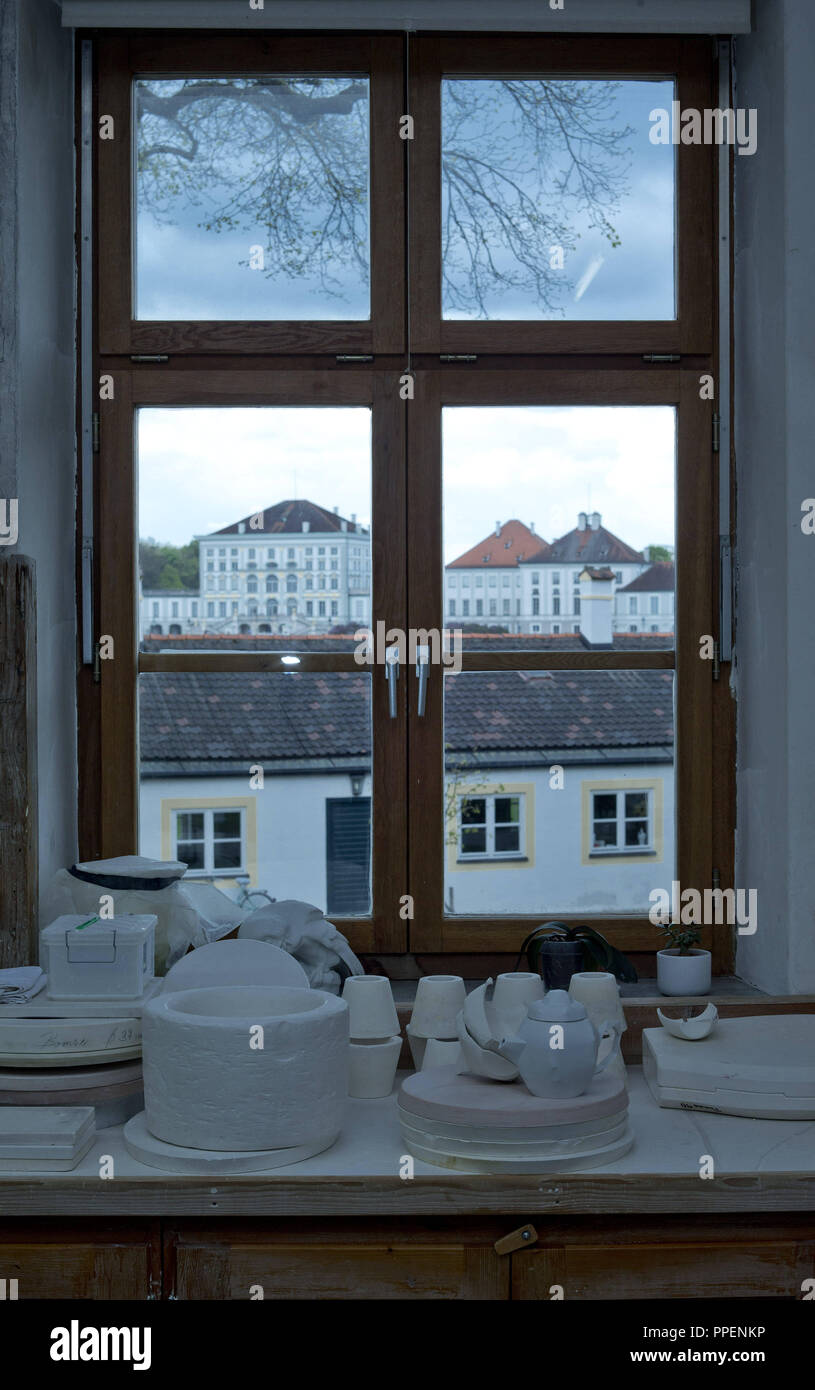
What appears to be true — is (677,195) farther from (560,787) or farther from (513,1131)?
(513,1131)

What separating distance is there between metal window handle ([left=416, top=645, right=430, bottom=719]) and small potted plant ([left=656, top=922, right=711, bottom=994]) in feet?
2.21

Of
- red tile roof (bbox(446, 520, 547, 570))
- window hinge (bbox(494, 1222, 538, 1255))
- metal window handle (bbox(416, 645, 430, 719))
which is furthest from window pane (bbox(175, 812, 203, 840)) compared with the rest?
window hinge (bbox(494, 1222, 538, 1255))

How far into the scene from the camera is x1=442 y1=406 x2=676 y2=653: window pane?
8.23 ft

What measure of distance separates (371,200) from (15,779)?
1375mm

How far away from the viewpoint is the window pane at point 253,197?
250 centimetres

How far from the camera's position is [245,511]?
252 centimetres

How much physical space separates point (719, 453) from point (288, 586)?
0.94 m

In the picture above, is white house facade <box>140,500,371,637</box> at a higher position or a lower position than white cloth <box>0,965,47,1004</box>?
higher

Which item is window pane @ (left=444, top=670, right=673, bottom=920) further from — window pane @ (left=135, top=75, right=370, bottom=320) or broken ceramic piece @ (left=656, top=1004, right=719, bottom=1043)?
window pane @ (left=135, top=75, right=370, bottom=320)

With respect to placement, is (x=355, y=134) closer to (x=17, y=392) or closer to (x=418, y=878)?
(x=17, y=392)

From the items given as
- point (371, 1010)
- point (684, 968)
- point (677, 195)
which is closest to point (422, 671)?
point (684, 968)

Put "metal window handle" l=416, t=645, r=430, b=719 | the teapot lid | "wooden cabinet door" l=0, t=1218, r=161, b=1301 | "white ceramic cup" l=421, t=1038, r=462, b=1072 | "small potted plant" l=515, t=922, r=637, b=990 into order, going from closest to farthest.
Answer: "wooden cabinet door" l=0, t=1218, r=161, b=1301 < the teapot lid < "white ceramic cup" l=421, t=1038, r=462, b=1072 < "small potted plant" l=515, t=922, r=637, b=990 < "metal window handle" l=416, t=645, r=430, b=719

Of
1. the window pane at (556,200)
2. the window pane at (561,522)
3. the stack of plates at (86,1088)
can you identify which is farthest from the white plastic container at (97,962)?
the window pane at (556,200)

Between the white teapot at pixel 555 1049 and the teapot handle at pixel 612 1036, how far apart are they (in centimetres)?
5
